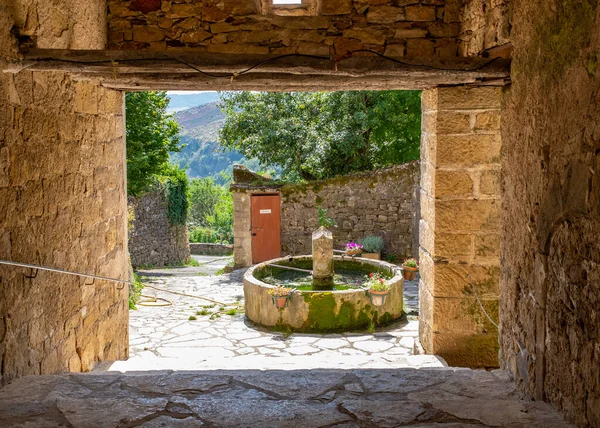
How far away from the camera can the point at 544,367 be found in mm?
2934

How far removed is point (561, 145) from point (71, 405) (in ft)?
8.38

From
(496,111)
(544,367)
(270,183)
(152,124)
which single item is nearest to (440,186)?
(496,111)

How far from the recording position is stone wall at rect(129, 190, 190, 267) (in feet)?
61.0

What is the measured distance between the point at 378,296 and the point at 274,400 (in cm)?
551

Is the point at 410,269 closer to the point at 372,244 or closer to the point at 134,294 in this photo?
the point at 372,244

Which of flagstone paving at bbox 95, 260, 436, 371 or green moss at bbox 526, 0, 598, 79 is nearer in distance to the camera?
green moss at bbox 526, 0, 598, 79

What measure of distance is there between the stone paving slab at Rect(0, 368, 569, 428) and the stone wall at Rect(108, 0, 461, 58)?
115 inches

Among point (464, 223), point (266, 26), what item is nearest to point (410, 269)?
point (464, 223)

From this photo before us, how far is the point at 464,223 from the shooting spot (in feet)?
17.6

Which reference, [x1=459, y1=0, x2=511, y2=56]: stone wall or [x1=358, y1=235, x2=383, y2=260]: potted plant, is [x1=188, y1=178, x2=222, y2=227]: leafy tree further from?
[x1=459, y1=0, x2=511, y2=56]: stone wall

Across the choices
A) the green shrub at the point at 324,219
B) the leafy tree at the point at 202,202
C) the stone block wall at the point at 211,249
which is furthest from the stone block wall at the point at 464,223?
the leafy tree at the point at 202,202

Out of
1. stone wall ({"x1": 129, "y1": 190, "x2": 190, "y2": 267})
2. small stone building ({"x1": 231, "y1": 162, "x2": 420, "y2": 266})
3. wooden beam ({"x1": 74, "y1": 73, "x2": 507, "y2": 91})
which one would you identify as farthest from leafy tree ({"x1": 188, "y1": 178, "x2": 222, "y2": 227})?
wooden beam ({"x1": 74, "y1": 73, "x2": 507, "y2": 91})

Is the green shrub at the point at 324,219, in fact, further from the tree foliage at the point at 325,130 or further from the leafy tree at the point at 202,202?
the leafy tree at the point at 202,202

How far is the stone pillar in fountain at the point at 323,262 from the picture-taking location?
9414 millimetres
